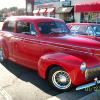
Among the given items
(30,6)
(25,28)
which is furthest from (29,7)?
(25,28)

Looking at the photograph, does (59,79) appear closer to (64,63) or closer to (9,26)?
(64,63)

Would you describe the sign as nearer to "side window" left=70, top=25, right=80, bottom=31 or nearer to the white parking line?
"side window" left=70, top=25, right=80, bottom=31

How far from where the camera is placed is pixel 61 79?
6.10 m

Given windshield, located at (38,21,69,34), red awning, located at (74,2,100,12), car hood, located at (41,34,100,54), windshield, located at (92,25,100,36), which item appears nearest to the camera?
car hood, located at (41,34,100,54)

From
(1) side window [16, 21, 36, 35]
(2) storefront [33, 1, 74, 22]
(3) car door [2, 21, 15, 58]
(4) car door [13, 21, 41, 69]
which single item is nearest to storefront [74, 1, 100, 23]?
(2) storefront [33, 1, 74, 22]

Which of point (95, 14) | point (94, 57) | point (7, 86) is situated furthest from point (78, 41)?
point (95, 14)

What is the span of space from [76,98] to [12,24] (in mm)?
3980

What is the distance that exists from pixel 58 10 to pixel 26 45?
2710 cm

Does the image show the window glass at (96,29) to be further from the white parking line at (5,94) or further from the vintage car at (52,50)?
the white parking line at (5,94)

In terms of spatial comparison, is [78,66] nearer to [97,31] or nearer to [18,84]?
[18,84]

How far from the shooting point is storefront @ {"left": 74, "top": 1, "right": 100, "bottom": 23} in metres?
26.5

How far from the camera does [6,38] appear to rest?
8516 millimetres

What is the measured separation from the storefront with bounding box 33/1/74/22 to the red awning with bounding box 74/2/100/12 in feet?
9.03

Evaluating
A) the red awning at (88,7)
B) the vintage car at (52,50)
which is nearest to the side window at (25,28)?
the vintage car at (52,50)
